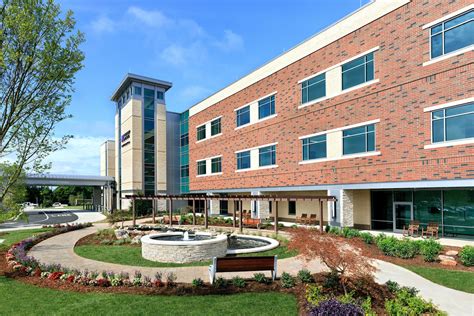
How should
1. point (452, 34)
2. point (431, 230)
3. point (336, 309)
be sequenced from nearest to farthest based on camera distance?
point (336, 309) < point (452, 34) < point (431, 230)

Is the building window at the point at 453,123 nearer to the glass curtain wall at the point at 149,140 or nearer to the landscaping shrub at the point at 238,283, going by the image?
the landscaping shrub at the point at 238,283

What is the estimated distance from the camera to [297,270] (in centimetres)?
1205

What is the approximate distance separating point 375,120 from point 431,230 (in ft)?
22.7

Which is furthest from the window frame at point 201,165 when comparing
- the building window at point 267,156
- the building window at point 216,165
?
the building window at point 267,156

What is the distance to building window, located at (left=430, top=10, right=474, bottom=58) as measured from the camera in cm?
1605

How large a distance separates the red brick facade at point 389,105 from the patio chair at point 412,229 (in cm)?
304

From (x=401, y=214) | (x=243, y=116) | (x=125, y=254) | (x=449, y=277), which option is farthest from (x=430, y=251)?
(x=243, y=116)

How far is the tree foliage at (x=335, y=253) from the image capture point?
826 centimetres

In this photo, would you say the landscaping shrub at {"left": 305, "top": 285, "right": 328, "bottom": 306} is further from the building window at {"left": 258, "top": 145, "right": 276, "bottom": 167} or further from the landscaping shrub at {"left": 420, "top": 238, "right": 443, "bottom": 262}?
the building window at {"left": 258, "top": 145, "right": 276, "bottom": 167}

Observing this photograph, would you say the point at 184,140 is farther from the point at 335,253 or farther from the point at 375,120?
the point at 335,253

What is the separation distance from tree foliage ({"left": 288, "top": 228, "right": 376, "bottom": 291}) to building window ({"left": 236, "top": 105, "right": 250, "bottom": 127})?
24768 millimetres

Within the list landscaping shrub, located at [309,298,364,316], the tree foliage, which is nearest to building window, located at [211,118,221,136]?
the tree foliage

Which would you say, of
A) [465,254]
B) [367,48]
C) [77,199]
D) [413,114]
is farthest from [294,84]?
[77,199]

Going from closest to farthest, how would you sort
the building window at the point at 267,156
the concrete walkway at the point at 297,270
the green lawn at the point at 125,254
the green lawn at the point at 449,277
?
1. the concrete walkway at the point at 297,270
2. the green lawn at the point at 449,277
3. the green lawn at the point at 125,254
4. the building window at the point at 267,156
